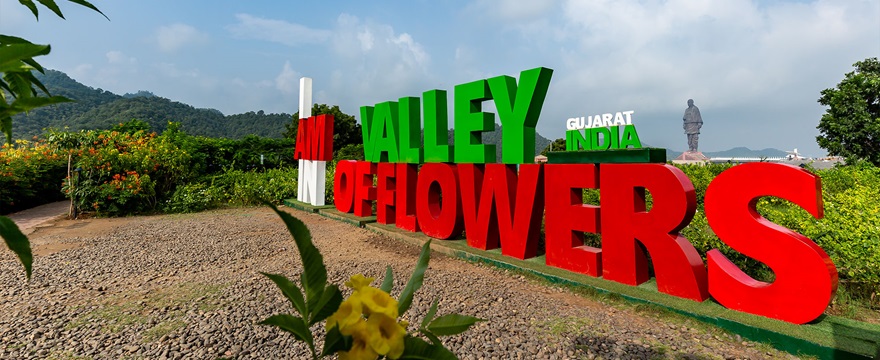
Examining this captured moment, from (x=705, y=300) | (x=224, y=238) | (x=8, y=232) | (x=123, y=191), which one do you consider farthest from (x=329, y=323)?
(x=123, y=191)

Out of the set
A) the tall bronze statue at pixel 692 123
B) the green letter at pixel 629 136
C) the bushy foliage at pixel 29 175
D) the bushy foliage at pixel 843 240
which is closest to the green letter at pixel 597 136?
the green letter at pixel 629 136

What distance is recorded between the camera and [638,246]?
4.36 m

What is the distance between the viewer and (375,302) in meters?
0.70

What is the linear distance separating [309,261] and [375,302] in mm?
133

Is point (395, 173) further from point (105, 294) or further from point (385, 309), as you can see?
point (385, 309)

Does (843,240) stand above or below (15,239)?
below

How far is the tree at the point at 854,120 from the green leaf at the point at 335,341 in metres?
22.8

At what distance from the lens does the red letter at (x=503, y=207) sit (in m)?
5.32

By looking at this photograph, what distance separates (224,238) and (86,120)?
40615 mm

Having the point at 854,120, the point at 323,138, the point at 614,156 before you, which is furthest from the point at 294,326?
the point at 854,120

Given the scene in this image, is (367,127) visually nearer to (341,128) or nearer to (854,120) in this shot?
(854,120)

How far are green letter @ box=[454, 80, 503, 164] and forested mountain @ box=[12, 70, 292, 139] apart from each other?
90.6 ft

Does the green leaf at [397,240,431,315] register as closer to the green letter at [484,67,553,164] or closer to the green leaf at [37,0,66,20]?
the green leaf at [37,0,66,20]

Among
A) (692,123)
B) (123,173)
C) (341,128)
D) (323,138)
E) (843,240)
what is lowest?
(843,240)
